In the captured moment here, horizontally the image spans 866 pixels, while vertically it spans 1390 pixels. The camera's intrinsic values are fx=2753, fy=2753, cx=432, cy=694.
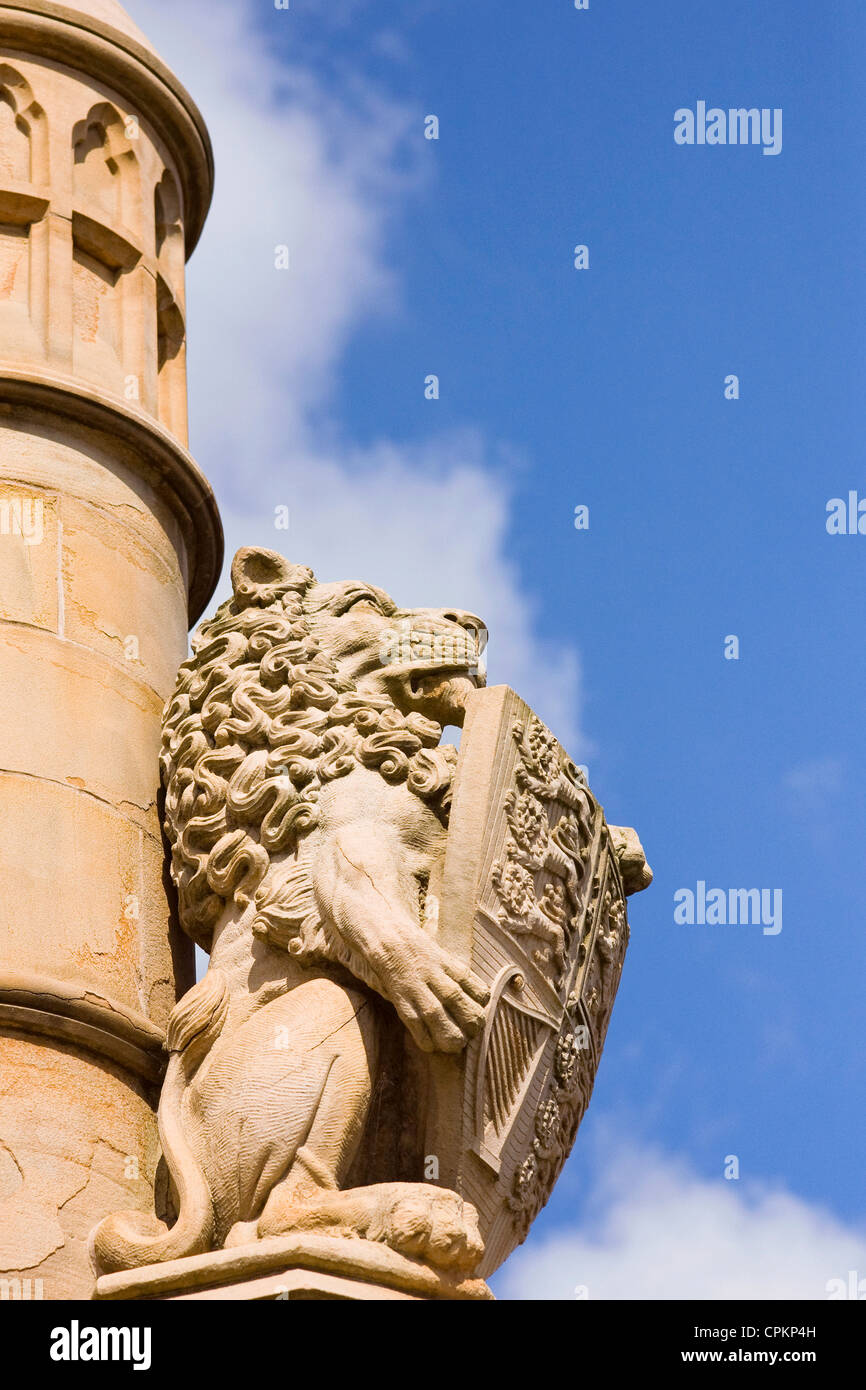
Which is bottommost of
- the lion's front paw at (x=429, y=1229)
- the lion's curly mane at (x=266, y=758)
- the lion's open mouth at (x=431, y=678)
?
the lion's front paw at (x=429, y=1229)

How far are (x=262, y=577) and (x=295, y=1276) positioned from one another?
3564mm

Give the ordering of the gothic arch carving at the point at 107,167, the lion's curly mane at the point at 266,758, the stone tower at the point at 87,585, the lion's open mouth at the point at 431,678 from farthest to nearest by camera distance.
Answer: the gothic arch carving at the point at 107,167 → the lion's open mouth at the point at 431,678 → the lion's curly mane at the point at 266,758 → the stone tower at the point at 87,585

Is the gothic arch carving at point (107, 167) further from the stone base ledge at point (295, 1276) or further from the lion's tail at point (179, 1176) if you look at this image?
the stone base ledge at point (295, 1276)

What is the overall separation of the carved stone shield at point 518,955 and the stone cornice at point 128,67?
4.46 meters

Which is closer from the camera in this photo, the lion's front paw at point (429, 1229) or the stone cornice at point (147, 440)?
the lion's front paw at point (429, 1229)

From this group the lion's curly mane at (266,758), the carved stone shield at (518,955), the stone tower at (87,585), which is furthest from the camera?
the lion's curly mane at (266,758)

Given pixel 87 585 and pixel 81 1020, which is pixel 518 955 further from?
pixel 87 585

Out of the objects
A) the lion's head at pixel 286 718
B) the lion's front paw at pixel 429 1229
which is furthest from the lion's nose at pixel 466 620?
the lion's front paw at pixel 429 1229

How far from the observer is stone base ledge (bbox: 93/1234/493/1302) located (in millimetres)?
9648

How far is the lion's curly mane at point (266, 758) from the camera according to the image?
1108 centimetres

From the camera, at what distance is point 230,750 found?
37.4 feet
